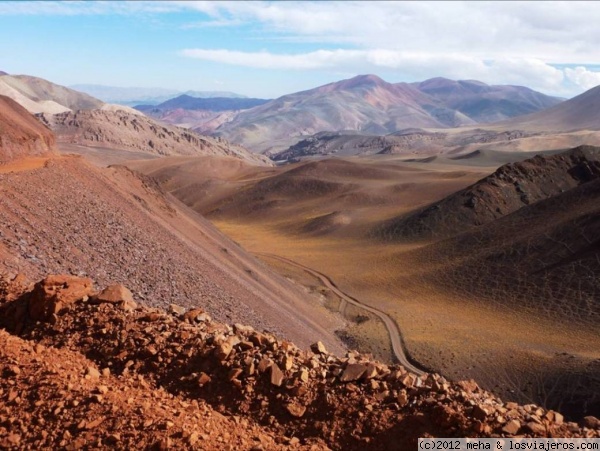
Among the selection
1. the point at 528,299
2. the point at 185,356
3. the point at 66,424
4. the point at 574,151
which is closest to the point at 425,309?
the point at 528,299

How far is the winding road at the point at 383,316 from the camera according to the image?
23406 millimetres

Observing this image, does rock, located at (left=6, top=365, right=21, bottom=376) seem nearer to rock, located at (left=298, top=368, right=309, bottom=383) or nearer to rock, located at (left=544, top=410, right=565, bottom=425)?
rock, located at (left=298, top=368, right=309, bottom=383)

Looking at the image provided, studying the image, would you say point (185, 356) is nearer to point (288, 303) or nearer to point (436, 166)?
point (288, 303)

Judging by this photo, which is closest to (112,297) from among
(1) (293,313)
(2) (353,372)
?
(2) (353,372)

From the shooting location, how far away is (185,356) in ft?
27.5

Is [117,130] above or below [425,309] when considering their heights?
above

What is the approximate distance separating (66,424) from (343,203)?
192ft

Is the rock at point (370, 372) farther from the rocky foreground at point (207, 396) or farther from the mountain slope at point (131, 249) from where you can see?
the mountain slope at point (131, 249)

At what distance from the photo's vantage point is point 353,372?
7.93m

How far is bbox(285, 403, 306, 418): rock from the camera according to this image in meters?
7.48

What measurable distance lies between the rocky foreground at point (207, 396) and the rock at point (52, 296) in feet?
0.30

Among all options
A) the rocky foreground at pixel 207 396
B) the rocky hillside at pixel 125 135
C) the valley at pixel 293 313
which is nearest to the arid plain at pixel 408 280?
the valley at pixel 293 313

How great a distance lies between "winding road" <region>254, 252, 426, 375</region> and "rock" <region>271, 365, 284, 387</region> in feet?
51.5

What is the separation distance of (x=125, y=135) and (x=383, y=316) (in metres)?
104
